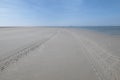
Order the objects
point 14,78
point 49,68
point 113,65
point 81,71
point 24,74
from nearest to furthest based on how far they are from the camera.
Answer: point 14,78, point 24,74, point 81,71, point 49,68, point 113,65

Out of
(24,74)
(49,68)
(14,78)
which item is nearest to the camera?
(14,78)

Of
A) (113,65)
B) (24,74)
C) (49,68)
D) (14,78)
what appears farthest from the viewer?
(113,65)

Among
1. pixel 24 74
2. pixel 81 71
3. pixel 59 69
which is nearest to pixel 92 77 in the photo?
pixel 81 71

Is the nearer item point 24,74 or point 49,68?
point 24,74

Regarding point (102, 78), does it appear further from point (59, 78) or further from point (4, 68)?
point (4, 68)

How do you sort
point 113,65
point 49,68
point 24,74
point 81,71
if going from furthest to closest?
point 113,65 → point 49,68 → point 81,71 → point 24,74

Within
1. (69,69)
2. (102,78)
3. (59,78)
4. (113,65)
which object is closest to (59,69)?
(69,69)

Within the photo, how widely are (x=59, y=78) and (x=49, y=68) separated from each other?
1.07m

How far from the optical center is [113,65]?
5.47m

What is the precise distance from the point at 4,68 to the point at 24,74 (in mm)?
1148

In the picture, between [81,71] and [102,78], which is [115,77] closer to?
[102,78]

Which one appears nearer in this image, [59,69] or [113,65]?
[59,69]

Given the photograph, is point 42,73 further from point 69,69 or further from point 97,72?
point 97,72

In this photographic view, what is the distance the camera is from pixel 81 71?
4793mm
